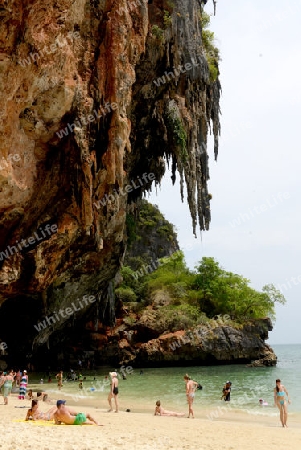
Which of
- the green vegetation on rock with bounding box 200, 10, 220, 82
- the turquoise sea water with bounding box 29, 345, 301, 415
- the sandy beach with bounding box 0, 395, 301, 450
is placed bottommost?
the turquoise sea water with bounding box 29, 345, 301, 415

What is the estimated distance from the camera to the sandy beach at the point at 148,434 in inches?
244

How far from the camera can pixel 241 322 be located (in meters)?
38.4

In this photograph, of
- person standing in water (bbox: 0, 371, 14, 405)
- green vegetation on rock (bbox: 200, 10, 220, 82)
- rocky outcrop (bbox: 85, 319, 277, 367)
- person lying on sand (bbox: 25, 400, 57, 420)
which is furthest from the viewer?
rocky outcrop (bbox: 85, 319, 277, 367)

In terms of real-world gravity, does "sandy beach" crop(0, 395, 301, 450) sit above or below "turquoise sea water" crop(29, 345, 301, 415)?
above

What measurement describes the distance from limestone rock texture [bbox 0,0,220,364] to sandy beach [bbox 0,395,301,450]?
6.79 m

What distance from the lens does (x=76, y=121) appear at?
15352 millimetres

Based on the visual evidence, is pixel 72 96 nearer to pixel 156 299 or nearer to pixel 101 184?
pixel 101 184

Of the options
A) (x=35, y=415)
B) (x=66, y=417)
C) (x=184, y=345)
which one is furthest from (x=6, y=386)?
(x=184, y=345)

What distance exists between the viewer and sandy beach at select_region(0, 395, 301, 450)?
6210 millimetres

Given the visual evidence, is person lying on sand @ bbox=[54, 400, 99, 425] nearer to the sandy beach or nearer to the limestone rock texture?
the sandy beach

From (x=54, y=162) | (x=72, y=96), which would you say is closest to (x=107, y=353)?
(x=54, y=162)

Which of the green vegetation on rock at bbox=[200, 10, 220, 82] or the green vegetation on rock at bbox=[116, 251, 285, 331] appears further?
the green vegetation on rock at bbox=[116, 251, 285, 331]

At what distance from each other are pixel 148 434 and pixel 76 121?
11.2 m

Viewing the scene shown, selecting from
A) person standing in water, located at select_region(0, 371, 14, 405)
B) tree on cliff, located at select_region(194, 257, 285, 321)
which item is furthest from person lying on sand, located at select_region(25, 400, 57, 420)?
tree on cliff, located at select_region(194, 257, 285, 321)
